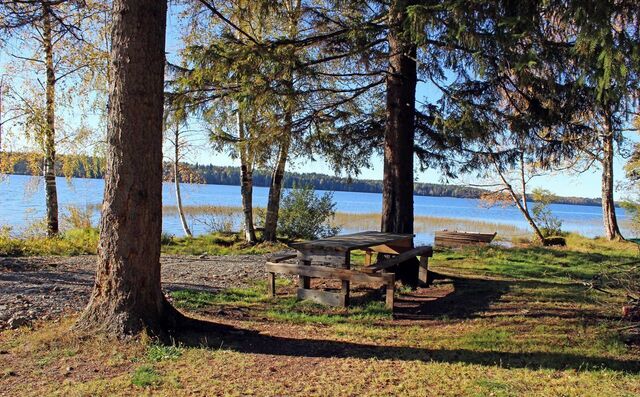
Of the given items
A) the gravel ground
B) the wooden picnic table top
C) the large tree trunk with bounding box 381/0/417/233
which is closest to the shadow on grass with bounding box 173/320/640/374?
the wooden picnic table top

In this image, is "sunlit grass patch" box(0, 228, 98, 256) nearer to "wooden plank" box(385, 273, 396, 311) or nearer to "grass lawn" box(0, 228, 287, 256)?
"grass lawn" box(0, 228, 287, 256)

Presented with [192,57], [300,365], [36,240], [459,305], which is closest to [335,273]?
[459,305]

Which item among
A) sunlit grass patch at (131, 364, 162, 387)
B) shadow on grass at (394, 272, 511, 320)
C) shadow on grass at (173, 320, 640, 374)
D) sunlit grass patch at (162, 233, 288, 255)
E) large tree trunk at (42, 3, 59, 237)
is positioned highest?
large tree trunk at (42, 3, 59, 237)

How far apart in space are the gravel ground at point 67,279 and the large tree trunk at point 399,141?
2821mm

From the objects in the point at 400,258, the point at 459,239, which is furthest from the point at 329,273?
the point at 459,239

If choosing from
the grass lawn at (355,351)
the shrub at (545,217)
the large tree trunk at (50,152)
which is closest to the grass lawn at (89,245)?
the large tree trunk at (50,152)

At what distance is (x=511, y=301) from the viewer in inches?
277

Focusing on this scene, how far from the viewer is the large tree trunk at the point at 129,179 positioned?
460cm

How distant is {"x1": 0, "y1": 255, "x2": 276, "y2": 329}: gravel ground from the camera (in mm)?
5753

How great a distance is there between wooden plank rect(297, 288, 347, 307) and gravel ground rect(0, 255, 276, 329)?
156 cm

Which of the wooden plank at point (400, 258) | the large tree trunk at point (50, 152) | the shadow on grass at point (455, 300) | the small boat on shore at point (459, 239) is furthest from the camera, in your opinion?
the small boat on shore at point (459, 239)

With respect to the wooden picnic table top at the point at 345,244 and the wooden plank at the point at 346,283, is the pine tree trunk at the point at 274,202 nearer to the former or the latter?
the wooden picnic table top at the point at 345,244

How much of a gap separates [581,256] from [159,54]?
1186cm

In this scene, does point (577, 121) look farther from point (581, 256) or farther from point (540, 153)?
point (581, 256)
